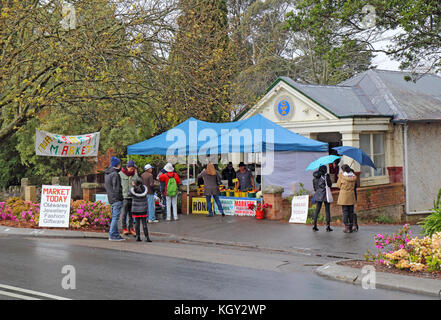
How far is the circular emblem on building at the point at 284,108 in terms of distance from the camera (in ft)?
78.2

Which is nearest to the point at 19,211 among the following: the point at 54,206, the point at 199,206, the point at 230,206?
the point at 54,206

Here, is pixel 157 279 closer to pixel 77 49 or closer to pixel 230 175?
pixel 77 49

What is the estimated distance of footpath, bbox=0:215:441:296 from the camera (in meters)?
11.7

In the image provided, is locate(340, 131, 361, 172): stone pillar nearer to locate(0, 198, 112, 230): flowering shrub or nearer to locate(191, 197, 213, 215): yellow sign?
locate(191, 197, 213, 215): yellow sign

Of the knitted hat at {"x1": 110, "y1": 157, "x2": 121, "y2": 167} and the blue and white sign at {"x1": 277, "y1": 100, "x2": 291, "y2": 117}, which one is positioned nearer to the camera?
the knitted hat at {"x1": 110, "y1": 157, "x2": 121, "y2": 167}

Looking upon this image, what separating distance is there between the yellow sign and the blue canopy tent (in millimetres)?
1728

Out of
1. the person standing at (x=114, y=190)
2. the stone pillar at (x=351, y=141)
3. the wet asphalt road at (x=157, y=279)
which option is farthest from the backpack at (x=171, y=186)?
the stone pillar at (x=351, y=141)

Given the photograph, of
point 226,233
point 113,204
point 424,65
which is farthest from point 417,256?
point 424,65

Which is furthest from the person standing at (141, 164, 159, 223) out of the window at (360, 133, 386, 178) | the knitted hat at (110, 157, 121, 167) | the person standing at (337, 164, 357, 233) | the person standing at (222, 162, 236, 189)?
the window at (360, 133, 386, 178)

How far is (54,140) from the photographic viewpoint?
19.5 meters

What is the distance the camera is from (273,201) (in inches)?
677

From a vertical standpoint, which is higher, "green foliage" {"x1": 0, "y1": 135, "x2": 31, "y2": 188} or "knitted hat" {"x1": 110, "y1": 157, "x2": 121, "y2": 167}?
"green foliage" {"x1": 0, "y1": 135, "x2": 31, "y2": 188}

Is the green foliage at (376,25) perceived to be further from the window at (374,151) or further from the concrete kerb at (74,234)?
the concrete kerb at (74,234)
